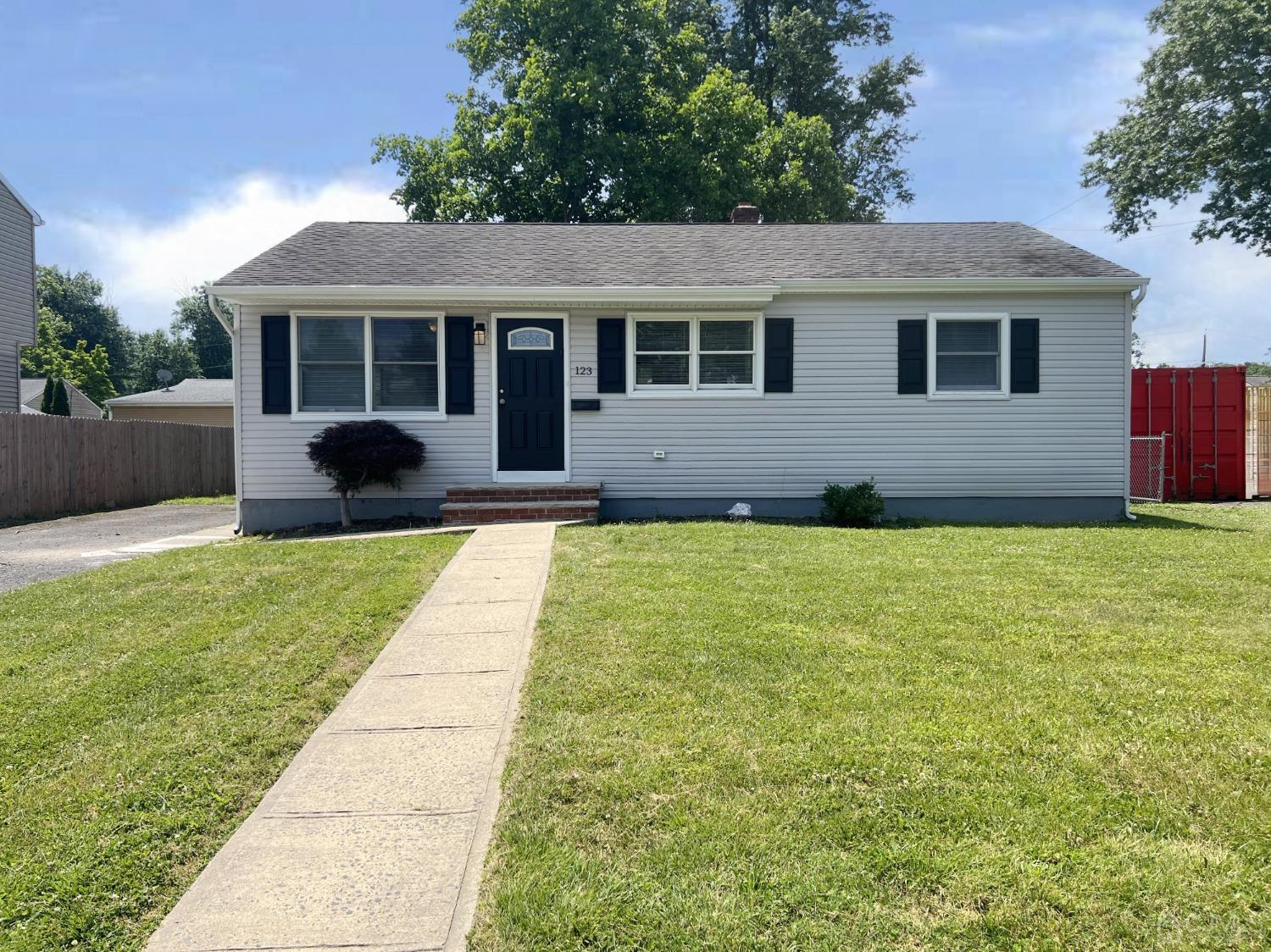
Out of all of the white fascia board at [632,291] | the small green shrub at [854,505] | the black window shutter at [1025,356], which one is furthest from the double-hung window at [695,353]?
the black window shutter at [1025,356]

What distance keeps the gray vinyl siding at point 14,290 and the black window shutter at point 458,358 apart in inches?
596

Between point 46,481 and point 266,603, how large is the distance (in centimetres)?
1054

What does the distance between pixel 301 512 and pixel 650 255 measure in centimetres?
601

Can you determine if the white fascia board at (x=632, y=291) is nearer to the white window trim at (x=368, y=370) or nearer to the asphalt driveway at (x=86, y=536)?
the white window trim at (x=368, y=370)

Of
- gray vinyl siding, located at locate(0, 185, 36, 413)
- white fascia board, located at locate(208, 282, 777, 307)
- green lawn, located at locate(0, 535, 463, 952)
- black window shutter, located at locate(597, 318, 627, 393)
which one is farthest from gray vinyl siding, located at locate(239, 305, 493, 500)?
gray vinyl siding, located at locate(0, 185, 36, 413)

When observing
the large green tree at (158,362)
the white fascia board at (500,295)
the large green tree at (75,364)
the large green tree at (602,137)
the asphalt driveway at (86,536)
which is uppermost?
the large green tree at (602,137)

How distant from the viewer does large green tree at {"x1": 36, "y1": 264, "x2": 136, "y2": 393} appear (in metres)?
52.9

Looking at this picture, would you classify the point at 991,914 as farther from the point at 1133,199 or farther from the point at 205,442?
the point at 1133,199

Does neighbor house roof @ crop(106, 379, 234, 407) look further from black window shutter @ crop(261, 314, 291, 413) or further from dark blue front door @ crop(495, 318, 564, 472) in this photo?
dark blue front door @ crop(495, 318, 564, 472)

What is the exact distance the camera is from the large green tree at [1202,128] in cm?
1970

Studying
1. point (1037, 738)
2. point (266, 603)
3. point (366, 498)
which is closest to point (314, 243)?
point (366, 498)

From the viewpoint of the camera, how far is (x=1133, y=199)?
22797 millimetres

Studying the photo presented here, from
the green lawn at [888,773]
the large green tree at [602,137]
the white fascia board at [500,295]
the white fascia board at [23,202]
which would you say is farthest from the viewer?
the large green tree at [602,137]

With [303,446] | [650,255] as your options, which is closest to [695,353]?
[650,255]
